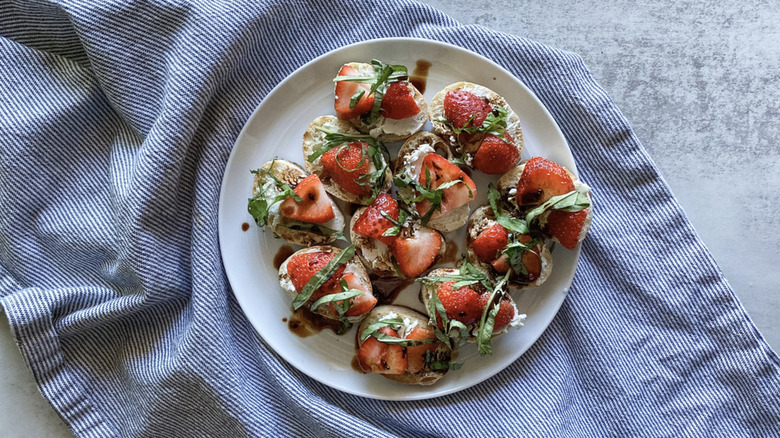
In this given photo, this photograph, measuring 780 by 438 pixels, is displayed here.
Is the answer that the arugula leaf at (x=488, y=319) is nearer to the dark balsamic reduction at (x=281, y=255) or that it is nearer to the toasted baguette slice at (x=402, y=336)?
the toasted baguette slice at (x=402, y=336)

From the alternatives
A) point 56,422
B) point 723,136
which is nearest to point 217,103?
point 56,422

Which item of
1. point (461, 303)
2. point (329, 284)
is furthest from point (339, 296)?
point (461, 303)

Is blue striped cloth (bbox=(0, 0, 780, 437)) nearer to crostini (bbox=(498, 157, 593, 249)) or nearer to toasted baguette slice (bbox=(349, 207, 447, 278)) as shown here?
crostini (bbox=(498, 157, 593, 249))

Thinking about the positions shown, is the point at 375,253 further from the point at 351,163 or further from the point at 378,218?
the point at 351,163

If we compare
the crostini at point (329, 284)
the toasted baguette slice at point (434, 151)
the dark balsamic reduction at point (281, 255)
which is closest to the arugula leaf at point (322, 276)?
the crostini at point (329, 284)

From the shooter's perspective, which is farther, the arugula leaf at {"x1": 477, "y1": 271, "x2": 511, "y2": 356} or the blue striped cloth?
the blue striped cloth

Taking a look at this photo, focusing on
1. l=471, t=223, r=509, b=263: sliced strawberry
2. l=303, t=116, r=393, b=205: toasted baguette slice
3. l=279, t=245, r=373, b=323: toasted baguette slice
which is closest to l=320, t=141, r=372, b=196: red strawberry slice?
l=303, t=116, r=393, b=205: toasted baguette slice
